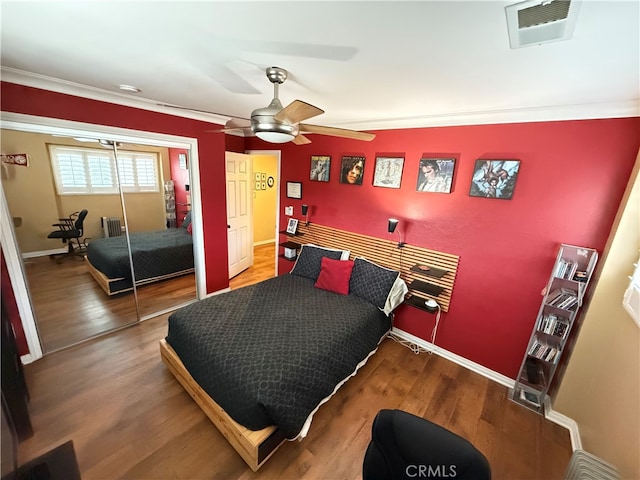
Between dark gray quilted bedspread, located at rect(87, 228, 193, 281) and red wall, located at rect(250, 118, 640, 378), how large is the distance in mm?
2344

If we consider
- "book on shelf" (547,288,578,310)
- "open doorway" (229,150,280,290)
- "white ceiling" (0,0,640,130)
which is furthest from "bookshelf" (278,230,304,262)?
"book on shelf" (547,288,578,310)

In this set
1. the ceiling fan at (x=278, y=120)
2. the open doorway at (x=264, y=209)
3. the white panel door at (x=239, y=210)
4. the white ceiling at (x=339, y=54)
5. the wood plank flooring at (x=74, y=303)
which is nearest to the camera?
the white ceiling at (x=339, y=54)

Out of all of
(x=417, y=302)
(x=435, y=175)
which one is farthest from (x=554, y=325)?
(x=435, y=175)

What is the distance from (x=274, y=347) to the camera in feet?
6.01

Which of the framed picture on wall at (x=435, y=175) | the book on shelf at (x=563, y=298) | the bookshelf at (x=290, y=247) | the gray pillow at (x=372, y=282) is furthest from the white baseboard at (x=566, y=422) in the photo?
the bookshelf at (x=290, y=247)

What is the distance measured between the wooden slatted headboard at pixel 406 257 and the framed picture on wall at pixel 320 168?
2.16 ft

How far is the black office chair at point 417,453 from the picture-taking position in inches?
34.4

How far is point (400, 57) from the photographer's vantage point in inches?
51.4

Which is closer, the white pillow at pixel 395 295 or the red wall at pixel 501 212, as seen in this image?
the red wall at pixel 501 212

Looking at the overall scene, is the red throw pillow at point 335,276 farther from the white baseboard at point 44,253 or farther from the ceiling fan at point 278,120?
the white baseboard at point 44,253

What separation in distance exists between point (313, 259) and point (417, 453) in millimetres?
2355

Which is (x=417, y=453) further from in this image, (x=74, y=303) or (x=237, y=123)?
(x=74, y=303)

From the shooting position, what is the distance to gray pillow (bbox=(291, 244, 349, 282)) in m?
3.11

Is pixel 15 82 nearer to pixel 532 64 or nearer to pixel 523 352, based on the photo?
pixel 532 64
